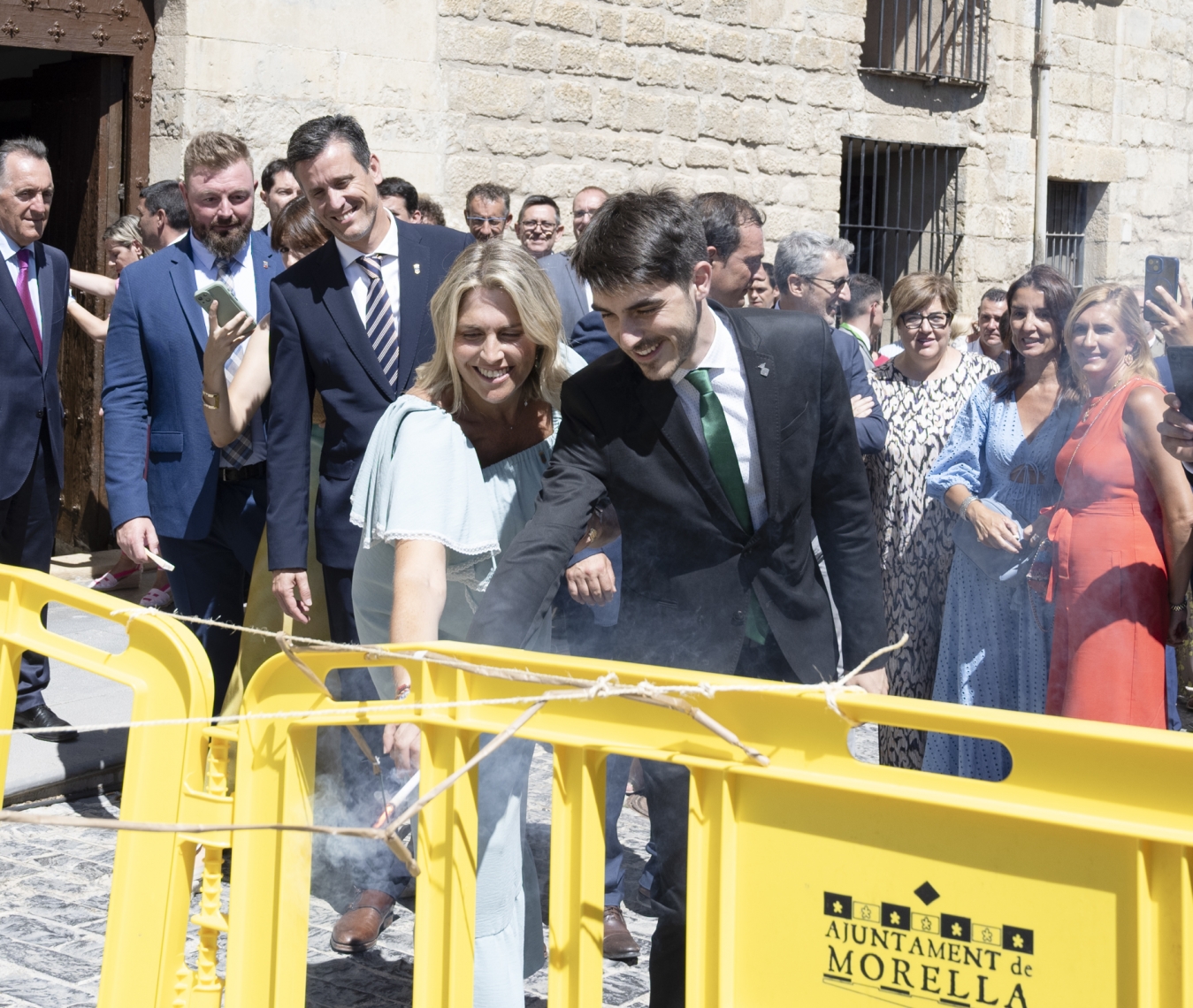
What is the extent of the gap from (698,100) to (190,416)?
6640 mm

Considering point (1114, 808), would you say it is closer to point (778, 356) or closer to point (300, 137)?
point (778, 356)

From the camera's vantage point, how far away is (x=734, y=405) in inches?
119

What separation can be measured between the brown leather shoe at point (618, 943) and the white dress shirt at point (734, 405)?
1296 mm

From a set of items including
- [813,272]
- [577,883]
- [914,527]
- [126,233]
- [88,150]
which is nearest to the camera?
[577,883]

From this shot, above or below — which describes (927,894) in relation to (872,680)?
below

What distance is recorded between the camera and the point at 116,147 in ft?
25.9

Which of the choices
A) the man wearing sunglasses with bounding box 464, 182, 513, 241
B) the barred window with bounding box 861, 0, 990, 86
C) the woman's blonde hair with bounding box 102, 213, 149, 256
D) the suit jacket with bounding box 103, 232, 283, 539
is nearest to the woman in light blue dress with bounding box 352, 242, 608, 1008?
the suit jacket with bounding box 103, 232, 283, 539

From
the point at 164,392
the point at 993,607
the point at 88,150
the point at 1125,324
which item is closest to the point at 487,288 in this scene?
the point at 164,392

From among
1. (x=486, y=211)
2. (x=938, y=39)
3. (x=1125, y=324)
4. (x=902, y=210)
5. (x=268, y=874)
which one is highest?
(x=938, y=39)

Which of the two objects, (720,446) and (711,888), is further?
(720,446)

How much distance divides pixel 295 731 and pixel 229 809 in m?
0.19

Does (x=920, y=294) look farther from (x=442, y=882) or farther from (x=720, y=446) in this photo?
(x=442, y=882)

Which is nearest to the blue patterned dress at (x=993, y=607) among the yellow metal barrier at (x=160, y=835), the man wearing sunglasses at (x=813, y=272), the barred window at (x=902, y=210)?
the man wearing sunglasses at (x=813, y=272)

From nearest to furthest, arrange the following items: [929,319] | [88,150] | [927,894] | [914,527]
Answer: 1. [927,894]
2. [914,527]
3. [929,319]
4. [88,150]
